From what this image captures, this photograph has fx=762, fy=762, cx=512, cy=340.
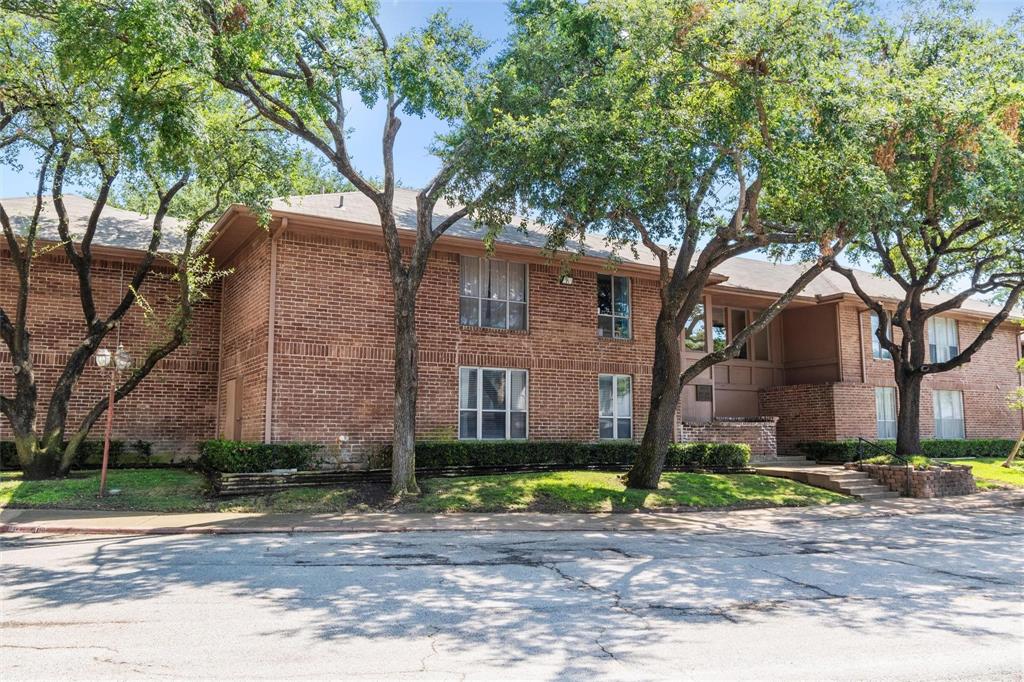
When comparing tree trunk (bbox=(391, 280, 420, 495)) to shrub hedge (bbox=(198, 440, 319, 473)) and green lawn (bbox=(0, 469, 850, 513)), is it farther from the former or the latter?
shrub hedge (bbox=(198, 440, 319, 473))

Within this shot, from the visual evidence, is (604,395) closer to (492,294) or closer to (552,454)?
(552,454)

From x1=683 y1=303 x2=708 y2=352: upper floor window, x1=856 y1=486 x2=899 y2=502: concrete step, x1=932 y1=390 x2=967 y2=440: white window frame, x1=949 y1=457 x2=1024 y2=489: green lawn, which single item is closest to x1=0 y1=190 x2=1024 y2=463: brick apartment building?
x1=683 y1=303 x2=708 y2=352: upper floor window

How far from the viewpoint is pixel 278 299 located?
16.0 meters

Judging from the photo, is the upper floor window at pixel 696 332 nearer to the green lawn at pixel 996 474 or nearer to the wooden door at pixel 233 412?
the green lawn at pixel 996 474

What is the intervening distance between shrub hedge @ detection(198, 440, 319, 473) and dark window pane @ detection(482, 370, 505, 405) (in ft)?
14.1

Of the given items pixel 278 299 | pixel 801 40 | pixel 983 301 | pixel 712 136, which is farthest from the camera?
pixel 983 301

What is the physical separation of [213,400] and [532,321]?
8283mm

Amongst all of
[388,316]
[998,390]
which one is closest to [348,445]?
[388,316]

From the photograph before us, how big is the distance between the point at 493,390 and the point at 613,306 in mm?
4308

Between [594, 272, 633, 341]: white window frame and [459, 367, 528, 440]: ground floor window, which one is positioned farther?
[594, 272, 633, 341]: white window frame

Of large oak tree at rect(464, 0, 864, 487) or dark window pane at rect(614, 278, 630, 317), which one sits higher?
large oak tree at rect(464, 0, 864, 487)

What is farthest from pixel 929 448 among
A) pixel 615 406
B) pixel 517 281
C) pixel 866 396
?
pixel 517 281

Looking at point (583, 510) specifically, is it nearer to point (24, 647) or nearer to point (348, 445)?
point (348, 445)

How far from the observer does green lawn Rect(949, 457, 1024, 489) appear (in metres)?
20.2
